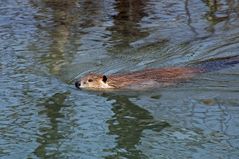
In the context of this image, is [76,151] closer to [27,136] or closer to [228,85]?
[27,136]

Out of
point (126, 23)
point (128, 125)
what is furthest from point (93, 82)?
point (126, 23)

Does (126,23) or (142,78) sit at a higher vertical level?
(142,78)

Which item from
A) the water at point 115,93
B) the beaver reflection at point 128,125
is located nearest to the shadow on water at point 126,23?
the water at point 115,93

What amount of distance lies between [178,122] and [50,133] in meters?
1.12

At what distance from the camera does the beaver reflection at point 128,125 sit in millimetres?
5270

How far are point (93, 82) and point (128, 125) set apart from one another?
1314 millimetres

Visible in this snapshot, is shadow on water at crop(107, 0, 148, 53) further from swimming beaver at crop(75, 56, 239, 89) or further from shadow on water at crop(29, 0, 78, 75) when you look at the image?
swimming beaver at crop(75, 56, 239, 89)

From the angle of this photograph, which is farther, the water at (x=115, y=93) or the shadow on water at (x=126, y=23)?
the shadow on water at (x=126, y=23)

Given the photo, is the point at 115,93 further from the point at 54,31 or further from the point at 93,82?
the point at 54,31

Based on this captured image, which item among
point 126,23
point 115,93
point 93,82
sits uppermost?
point 93,82

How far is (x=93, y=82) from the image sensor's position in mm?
7094

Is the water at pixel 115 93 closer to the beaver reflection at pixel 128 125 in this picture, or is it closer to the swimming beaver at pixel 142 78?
the beaver reflection at pixel 128 125

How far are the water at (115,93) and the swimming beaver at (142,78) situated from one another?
4.7 inches

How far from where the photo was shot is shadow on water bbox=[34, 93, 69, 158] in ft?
17.4
